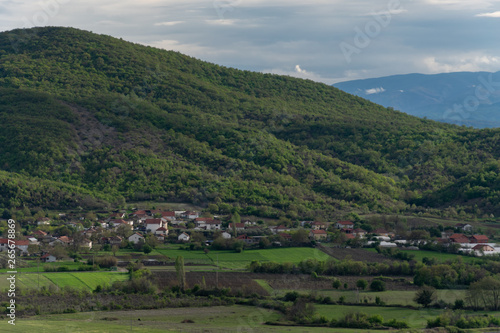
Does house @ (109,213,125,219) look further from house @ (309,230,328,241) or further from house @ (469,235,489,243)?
house @ (469,235,489,243)

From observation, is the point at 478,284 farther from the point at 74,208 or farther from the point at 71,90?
the point at 71,90

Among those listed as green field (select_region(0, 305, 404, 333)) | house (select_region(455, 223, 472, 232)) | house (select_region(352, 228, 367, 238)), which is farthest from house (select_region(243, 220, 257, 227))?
green field (select_region(0, 305, 404, 333))

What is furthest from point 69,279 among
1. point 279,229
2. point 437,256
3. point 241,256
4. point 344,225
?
point 344,225

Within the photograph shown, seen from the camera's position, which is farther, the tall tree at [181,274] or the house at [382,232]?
the house at [382,232]

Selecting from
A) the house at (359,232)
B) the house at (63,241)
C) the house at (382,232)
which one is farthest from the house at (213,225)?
the house at (382,232)

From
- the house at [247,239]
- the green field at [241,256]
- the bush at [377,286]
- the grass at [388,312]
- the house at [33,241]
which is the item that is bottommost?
the grass at [388,312]

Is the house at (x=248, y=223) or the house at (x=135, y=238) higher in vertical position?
the house at (x=248, y=223)

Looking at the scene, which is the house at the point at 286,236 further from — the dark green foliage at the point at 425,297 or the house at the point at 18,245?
the dark green foliage at the point at 425,297

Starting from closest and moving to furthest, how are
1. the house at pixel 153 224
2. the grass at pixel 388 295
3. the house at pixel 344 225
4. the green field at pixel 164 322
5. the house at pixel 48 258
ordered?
the green field at pixel 164 322 < the grass at pixel 388 295 < the house at pixel 48 258 < the house at pixel 153 224 < the house at pixel 344 225
